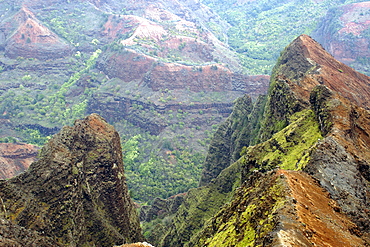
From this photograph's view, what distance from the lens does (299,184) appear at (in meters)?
20.7

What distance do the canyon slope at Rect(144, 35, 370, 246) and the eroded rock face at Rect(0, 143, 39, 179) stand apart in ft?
181

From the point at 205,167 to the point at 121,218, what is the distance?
126ft

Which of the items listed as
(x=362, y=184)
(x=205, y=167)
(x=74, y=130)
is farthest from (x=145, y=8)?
(x=362, y=184)

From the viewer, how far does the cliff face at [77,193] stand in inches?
1116

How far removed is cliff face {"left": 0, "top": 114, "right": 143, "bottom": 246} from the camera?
28.3 metres

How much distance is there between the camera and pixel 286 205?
17.6 m

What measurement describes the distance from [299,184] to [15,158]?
93.5m

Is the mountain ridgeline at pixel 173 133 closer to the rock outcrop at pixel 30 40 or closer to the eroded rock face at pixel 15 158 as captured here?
the eroded rock face at pixel 15 158

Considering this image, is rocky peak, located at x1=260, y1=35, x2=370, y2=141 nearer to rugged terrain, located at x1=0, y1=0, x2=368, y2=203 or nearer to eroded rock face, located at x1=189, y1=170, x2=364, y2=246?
eroded rock face, located at x1=189, y1=170, x2=364, y2=246

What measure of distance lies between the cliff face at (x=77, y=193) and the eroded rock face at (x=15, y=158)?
2252 inches

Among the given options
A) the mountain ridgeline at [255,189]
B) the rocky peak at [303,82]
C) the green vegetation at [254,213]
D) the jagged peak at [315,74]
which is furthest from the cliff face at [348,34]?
the green vegetation at [254,213]

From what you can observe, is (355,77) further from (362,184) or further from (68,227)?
(68,227)

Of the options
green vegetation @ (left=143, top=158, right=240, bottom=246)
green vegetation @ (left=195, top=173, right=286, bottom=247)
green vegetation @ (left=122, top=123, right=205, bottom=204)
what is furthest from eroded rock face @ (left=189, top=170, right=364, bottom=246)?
green vegetation @ (left=122, top=123, right=205, bottom=204)

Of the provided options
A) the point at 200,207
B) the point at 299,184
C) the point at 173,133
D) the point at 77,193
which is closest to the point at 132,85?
the point at 173,133
